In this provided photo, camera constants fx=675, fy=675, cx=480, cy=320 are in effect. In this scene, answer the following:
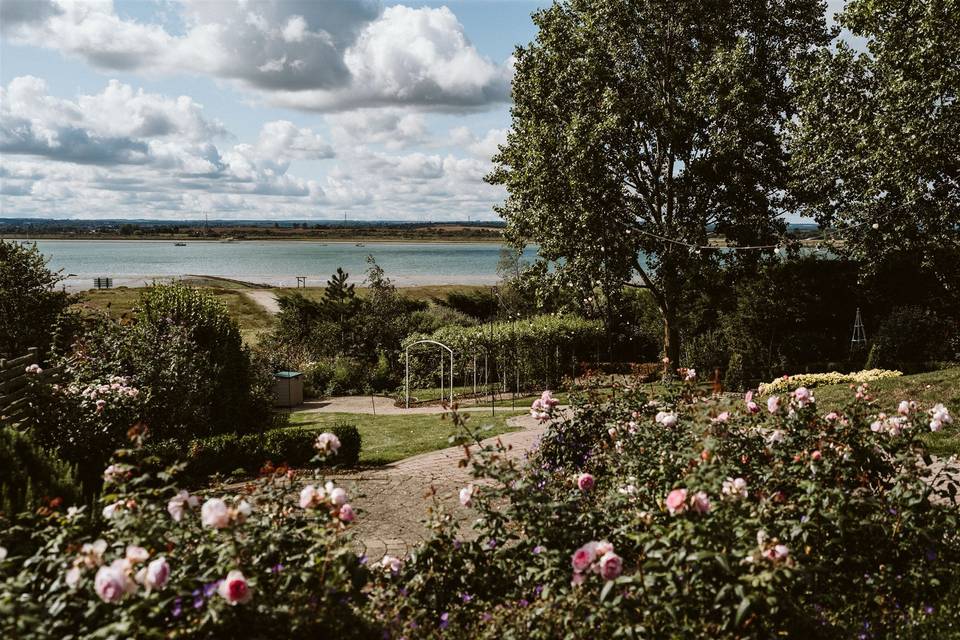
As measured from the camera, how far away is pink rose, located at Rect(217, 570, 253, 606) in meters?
2.48

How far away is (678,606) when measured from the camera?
9.78 ft

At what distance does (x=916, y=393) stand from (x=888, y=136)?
5.54 metres

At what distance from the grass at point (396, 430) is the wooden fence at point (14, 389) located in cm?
406

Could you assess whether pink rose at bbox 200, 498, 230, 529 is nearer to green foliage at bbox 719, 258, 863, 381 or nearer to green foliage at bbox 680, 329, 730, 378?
green foliage at bbox 719, 258, 863, 381

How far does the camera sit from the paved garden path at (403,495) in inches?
231

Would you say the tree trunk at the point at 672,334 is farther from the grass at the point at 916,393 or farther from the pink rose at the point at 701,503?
the pink rose at the point at 701,503

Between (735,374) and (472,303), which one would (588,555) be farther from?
(472,303)

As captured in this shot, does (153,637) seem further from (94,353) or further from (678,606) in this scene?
(94,353)

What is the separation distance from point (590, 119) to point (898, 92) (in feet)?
20.6

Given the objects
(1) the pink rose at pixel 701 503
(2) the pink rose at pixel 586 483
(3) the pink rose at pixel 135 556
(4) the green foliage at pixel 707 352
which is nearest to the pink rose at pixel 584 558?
(1) the pink rose at pixel 701 503

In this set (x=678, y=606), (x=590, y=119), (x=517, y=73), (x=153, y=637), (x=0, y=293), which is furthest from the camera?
(x=517, y=73)

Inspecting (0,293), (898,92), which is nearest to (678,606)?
(0,293)

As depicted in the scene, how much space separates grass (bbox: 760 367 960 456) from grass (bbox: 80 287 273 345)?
24.6 meters

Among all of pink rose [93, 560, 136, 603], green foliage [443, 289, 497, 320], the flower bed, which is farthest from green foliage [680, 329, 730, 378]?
green foliage [443, 289, 497, 320]
